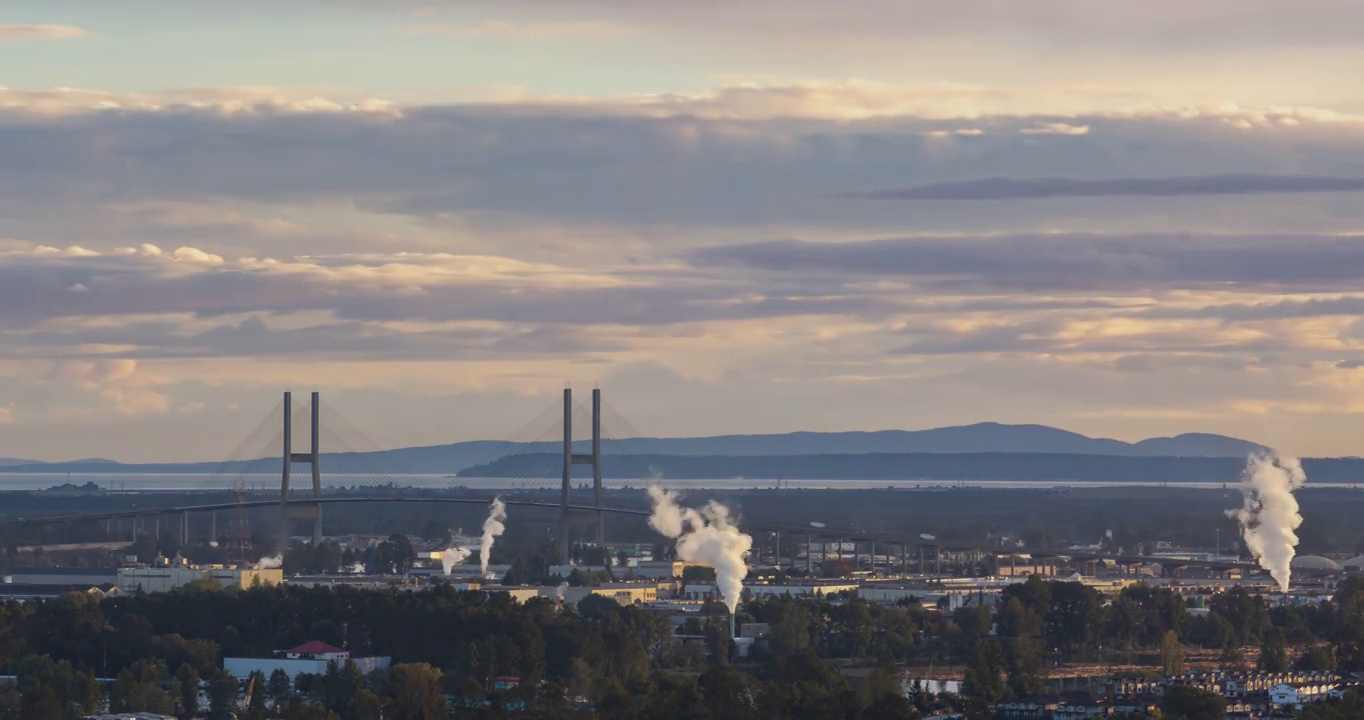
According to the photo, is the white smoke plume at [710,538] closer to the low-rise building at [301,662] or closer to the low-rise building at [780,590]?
the low-rise building at [780,590]

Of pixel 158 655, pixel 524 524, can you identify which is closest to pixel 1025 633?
pixel 158 655

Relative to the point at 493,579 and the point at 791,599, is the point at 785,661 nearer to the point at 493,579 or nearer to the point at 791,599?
the point at 791,599

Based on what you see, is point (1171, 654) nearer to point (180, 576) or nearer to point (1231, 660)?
point (1231, 660)

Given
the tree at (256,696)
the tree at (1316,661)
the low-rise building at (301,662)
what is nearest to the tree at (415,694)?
the tree at (256,696)

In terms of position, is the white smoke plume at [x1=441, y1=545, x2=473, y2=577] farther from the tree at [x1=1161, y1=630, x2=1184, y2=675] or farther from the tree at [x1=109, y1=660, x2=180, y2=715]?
the tree at [x1=109, y1=660, x2=180, y2=715]

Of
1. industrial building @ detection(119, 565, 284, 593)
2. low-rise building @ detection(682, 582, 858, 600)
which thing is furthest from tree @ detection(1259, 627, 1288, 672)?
industrial building @ detection(119, 565, 284, 593)
